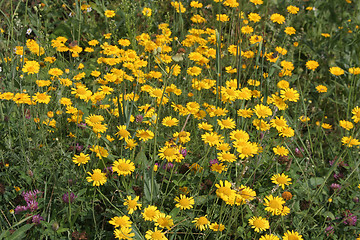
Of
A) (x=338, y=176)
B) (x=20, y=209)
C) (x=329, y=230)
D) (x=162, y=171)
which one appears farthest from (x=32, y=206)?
(x=338, y=176)

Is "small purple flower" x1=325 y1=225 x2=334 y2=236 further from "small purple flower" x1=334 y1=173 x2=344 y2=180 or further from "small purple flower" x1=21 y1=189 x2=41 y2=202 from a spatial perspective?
"small purple flower" x1=21 y1=189 x2=41 y2=202

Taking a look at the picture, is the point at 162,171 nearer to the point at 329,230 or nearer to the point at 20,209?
the point at 20,209

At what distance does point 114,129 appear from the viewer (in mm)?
2344

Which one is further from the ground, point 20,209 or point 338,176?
point 20,209

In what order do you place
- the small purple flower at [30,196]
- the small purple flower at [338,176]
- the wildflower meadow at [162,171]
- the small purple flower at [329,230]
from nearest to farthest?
1. the wildflower meadow at [162,171]
2. the small purple flower at [30,196]
3. the small purple flower at [329,230]
4. the small purple flower at [338,176]

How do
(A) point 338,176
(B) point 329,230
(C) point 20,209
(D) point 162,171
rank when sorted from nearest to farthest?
(C) point 20,209, (B) point 329,230, (D) point 162,171, (A) point 338,176

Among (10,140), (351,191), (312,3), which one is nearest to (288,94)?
(351,191)

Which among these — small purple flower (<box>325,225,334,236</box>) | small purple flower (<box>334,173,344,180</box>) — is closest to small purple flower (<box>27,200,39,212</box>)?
small purple flower (<box>325,225,334,236</box>)

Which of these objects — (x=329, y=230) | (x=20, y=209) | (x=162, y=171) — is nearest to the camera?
(x=20, y=209)

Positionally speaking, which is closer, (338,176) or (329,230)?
(329,230)

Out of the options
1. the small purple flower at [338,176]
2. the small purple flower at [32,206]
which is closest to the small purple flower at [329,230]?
the small purple flower at [338,176]

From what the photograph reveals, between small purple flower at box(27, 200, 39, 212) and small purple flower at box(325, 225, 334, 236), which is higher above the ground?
small purple flower at box(27, 200, 39, 212)

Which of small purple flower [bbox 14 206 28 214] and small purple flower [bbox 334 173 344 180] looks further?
small purple flower [bbox 334 173 344 180]

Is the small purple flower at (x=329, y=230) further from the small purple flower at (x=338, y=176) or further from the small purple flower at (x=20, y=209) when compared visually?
the small purple flower at (x=20, y=209)
